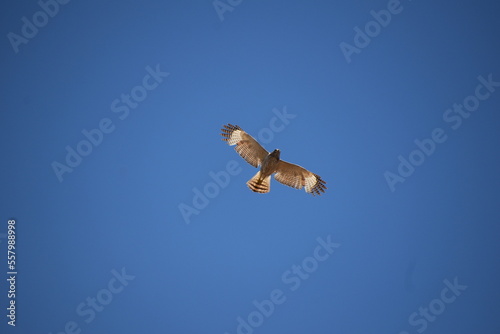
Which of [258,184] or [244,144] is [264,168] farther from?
[244,144]

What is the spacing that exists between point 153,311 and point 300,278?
384 inches

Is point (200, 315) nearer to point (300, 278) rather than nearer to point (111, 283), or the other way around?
point (300, 278)

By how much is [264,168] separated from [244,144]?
1.08 m

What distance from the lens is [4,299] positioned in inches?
760

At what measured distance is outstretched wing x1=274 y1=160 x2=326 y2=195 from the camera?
→ 14234 millimetres

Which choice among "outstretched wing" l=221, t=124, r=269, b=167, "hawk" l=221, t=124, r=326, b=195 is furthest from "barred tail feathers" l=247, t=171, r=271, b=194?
"outstretched wing" l=221, t=124, r=269, b=167

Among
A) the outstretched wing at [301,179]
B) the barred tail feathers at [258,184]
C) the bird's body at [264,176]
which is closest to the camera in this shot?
the bird's body at [264,176]

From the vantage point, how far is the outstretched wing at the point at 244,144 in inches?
552

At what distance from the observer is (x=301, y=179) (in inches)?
570

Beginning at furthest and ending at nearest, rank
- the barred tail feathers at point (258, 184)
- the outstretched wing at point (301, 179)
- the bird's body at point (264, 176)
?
the outstretched wing at point (301, 179) → the barred tail feathers at point (258, 184) → the bird's body at point (264, 176)

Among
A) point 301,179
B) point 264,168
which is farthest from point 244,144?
point 301,179

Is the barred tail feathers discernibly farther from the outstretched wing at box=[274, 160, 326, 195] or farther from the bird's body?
the outstretched wing at box=[274, 160, 326, 195]

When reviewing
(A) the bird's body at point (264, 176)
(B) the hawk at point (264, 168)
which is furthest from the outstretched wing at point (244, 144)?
(A) the bird's body at point (264, 176)

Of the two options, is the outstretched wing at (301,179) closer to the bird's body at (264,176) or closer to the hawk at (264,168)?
the hawk at (264,168)
